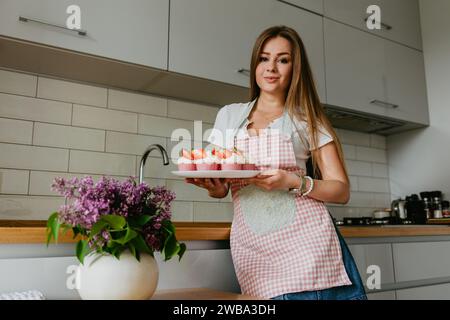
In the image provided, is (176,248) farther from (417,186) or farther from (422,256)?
(417,186)

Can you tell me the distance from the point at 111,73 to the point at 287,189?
37.1 inches

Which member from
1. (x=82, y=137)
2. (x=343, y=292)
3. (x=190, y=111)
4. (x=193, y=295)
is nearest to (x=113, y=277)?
(x=193, y=295)

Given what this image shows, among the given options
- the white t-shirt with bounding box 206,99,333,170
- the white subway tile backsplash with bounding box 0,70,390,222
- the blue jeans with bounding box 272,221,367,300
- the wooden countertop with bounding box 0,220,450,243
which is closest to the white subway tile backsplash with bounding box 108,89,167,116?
the white subway tile backsplash with bounding box 0,70,390,222

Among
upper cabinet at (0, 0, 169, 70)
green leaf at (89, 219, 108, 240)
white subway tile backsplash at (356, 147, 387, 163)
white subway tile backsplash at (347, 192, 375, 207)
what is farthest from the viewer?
white subway tile backsplash at (356, 147, 387, 163)

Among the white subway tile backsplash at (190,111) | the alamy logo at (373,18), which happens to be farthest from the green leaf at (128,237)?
the alamy logo at (373,18)

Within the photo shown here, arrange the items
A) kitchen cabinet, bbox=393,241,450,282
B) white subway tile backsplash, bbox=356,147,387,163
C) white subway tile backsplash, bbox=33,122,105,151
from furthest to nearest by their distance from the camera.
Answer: white subway tile backsplash, bbox=356,147,387,163
kitchen cabinet, bbox=393,241,450,282
white subway tile backsplash, bbox=33,122,105,151

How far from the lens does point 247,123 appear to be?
3.84 ft

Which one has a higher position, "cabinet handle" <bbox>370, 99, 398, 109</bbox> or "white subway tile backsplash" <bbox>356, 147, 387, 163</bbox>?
"cabinet handle" <bbox>370, 99, 398, 109</bbox>

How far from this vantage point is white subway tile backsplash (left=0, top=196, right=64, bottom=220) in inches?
61.6

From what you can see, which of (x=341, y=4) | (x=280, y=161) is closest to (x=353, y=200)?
(x=341, y=4)

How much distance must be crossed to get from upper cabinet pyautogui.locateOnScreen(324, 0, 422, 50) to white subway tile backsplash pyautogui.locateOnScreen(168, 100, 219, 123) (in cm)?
77

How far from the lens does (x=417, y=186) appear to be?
8.73 ft

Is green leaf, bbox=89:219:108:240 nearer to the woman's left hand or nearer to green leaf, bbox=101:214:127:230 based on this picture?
green leaf, bbox=101:214:127:230

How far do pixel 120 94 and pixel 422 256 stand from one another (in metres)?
1.44
